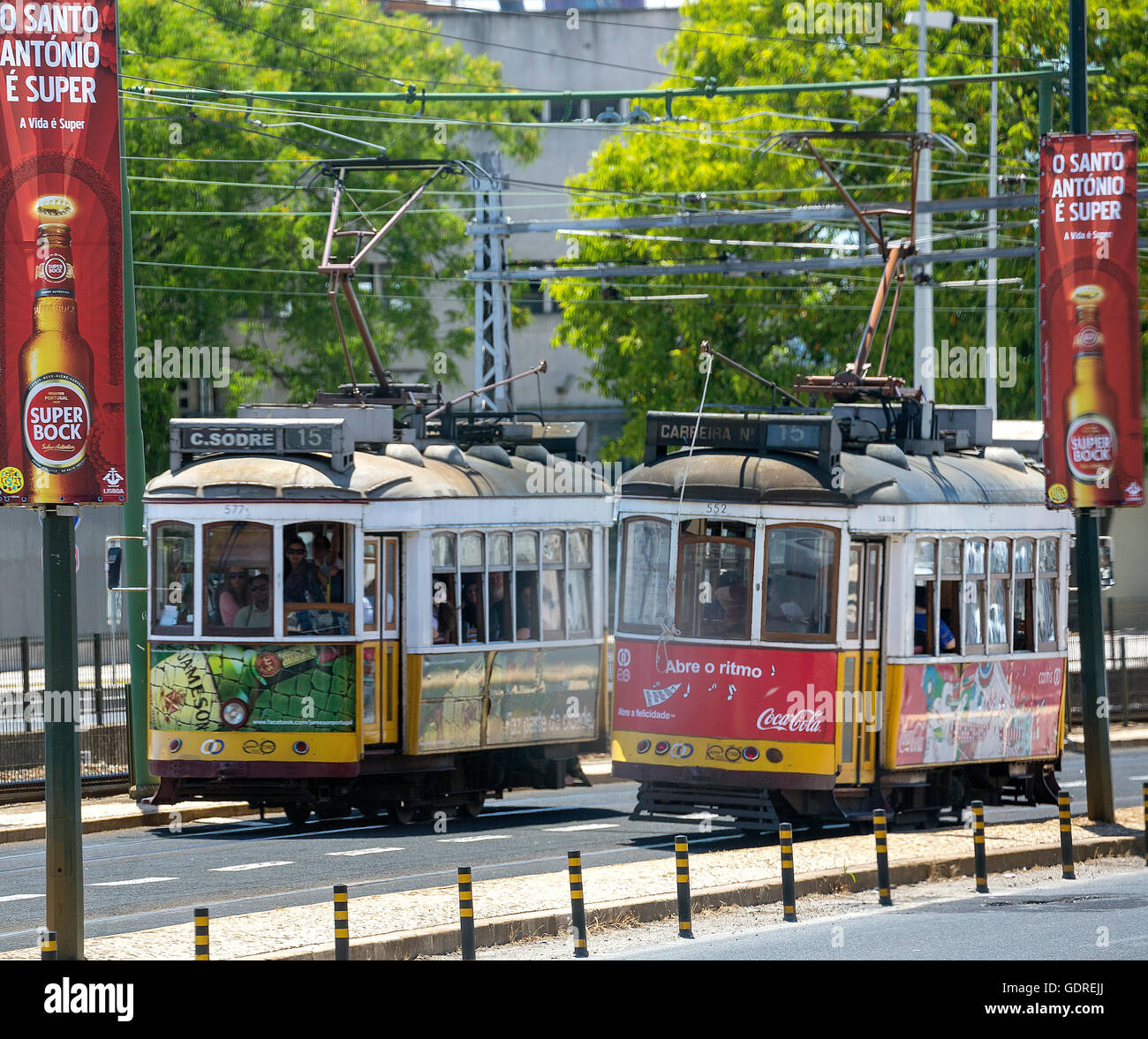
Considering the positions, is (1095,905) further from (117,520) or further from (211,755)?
(117,520)

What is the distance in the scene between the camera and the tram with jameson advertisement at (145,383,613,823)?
59.3ft

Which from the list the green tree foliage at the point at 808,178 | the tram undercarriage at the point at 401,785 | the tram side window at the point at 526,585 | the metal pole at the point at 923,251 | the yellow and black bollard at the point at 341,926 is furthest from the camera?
the green tree foliage at the point at 808,178

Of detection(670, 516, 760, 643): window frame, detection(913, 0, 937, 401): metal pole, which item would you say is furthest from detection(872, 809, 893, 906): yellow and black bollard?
detection(913, 0, 937, 401): metal pole

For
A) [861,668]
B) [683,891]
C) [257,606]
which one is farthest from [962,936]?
[257,606]

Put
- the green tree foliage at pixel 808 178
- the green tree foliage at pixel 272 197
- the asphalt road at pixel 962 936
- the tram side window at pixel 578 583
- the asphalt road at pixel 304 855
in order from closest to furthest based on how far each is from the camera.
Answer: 1. the asphalt road at pixel 962 936
2. the asphalt road at pixel 304 855
3. the tram side window at pixel 578 583
4. the green tree foliage at pixel 808 178
5. the green tree foliage at pixel 272 197

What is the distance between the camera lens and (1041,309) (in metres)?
17.8

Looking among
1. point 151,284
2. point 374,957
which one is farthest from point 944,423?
point 151,284

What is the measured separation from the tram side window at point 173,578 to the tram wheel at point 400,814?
2.66 meters

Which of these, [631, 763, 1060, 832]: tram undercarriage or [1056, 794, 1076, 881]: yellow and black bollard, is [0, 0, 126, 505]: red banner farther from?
[1056, 794, 1076, 881]: yellow and black bollard

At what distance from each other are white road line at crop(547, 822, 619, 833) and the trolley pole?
427 centimetres

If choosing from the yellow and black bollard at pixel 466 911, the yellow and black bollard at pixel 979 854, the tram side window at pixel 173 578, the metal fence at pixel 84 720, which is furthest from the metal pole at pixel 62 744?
the metal fence at pixel 84 720

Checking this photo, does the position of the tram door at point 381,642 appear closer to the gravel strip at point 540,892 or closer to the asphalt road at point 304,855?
the asphalt road at point 304,855

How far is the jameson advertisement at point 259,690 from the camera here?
1803 cm

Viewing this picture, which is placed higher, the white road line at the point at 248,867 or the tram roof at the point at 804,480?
the tram roof at the point at 804,480
